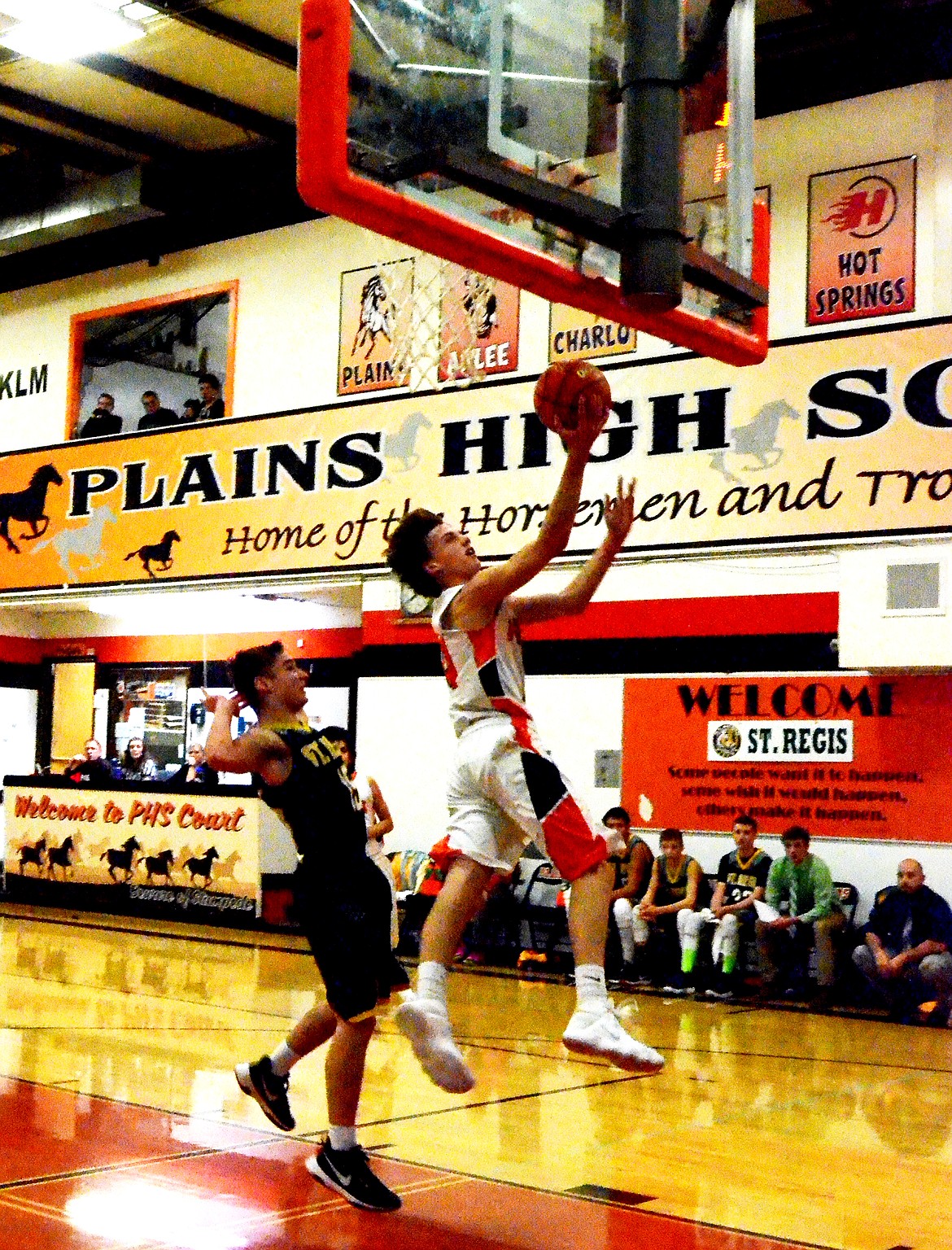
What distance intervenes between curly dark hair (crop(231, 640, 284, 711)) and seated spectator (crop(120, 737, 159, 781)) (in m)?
12.0

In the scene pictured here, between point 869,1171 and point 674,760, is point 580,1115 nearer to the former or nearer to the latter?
point 869,1171

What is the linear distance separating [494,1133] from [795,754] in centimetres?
559

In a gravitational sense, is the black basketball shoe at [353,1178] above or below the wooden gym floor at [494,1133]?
above

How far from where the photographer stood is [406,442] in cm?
1286

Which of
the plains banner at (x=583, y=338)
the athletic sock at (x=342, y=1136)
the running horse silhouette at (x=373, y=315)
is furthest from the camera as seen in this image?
the running horse silhouette at (x=373, y=315)

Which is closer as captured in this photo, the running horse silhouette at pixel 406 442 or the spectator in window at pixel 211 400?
the running horse silhouette at pixel 406 442

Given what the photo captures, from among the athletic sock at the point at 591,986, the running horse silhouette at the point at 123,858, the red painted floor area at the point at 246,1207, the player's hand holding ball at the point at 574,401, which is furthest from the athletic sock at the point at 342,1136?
the running horse silhouette at the point at 123,858

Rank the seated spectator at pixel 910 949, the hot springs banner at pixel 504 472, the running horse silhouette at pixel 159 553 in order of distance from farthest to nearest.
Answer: the running horse silhouette at pixel 159 553
the hot springs banner at pixel 504 472
the seated spectator at pixel 910 949

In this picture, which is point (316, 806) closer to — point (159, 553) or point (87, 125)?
point (159, 553)

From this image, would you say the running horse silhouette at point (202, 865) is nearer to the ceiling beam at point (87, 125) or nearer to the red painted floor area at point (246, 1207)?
the ceiling beam at point (87, 125)

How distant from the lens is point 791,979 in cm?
1045

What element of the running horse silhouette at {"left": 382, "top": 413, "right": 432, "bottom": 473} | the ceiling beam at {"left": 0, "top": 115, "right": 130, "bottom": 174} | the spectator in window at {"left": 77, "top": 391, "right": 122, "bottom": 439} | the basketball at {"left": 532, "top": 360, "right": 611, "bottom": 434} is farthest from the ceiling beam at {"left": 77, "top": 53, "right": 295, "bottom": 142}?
the basketball at {"left": 532, "top": 360, "right": 611, "bottom": 434}

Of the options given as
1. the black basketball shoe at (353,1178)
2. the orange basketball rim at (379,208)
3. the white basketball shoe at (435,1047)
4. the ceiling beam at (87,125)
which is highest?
the ceiling beam at (87,125)

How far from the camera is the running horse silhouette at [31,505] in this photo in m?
15.4
